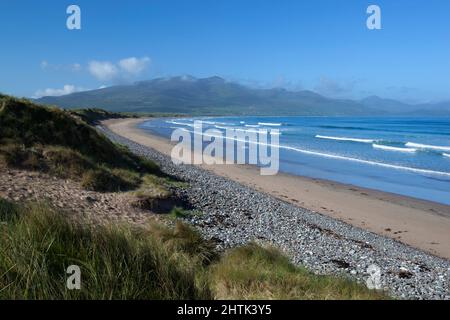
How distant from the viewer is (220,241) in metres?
8.26

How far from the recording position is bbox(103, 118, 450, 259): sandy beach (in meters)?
11.9

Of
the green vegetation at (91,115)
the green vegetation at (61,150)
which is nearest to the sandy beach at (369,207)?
the green vegetation at (61,150)

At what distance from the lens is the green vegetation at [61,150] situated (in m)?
11.1

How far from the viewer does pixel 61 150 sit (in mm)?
11977

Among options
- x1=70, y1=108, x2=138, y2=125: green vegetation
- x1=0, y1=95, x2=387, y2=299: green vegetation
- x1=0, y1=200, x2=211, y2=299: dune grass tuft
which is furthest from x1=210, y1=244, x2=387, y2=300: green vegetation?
x1=70, y1=108, x2=138, y2=125: green vegetation

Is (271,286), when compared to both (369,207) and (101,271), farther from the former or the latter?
(369,207)

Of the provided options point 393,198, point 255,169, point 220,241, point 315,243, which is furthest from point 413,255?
point 255,169

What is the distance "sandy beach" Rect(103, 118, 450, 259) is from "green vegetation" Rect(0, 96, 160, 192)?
526cm

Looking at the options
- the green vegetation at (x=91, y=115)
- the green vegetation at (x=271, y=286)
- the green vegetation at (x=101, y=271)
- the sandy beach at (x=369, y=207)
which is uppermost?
the green vegetation at (x=91, y=115)

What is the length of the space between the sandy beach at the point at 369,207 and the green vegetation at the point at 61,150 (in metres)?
5.26

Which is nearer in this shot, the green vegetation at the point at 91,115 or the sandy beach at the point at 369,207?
the sandy beach at the point at 369,207

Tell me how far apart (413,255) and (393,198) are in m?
7.32

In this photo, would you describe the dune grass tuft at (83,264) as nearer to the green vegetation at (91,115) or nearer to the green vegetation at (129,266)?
the green vegetation at (129,266)

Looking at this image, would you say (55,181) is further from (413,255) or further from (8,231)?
(413,255)
